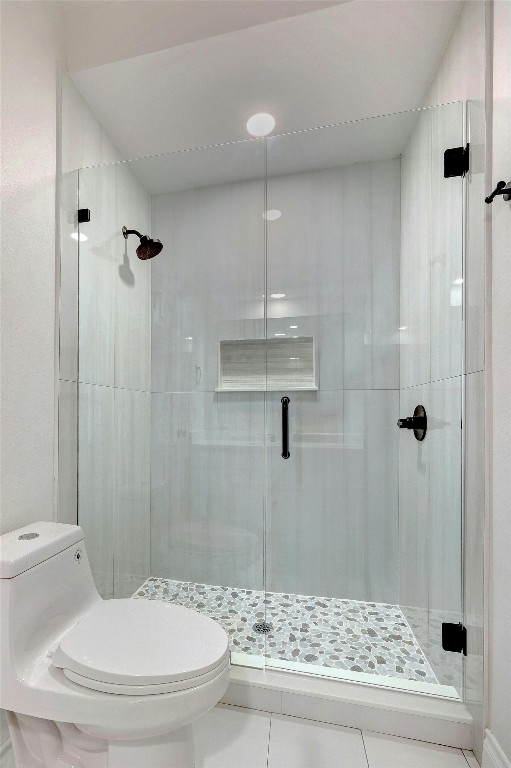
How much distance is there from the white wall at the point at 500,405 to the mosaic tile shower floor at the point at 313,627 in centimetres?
34

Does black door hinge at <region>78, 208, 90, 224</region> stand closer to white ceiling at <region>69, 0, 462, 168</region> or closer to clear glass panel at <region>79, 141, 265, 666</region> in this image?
clear glass panel at <region>79, 141, 265, 666</region>

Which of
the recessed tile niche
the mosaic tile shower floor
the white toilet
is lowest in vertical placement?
the mosaic tile shower floor

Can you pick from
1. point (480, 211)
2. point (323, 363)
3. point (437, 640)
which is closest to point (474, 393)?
point (480, 211)

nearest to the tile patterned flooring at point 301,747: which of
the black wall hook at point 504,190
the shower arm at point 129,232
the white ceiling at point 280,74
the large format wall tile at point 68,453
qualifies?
the large format wall tile at point 68,453

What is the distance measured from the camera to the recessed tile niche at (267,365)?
1857 millimetres

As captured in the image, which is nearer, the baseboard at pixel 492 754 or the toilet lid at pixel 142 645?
the toilet lid at pixel 142 645

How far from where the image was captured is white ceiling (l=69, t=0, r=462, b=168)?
140cm

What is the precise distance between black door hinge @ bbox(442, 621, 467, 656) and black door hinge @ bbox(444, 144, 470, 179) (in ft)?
4.97

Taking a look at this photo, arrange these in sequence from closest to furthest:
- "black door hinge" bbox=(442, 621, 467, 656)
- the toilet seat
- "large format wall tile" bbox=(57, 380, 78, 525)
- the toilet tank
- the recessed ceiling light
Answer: the toilet seat → the toilet tank → "black door hinge" bbox=(442, 621, 467, 656) → "large format wall tile" bbox=(57, 380, 78, 525) → the recessed ceiling light

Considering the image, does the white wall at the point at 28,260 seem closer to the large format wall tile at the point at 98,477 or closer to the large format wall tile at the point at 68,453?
the large format wall tile at the point at 68,453

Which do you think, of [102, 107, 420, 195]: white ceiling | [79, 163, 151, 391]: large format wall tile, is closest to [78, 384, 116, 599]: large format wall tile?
[79, 163, 151, 391]: large format wall tile

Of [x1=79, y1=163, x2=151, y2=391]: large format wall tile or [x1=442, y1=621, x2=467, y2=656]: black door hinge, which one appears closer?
[x1=442, y1=621, x2=467, y2=656]: black door hinge

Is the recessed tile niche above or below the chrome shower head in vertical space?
below

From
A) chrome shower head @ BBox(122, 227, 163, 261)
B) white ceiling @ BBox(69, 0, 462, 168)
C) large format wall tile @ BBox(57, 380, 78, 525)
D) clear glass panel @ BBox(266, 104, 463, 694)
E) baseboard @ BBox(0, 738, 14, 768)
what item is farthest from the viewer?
chrome shower head @ BBox(122, 227, 163, 261)
